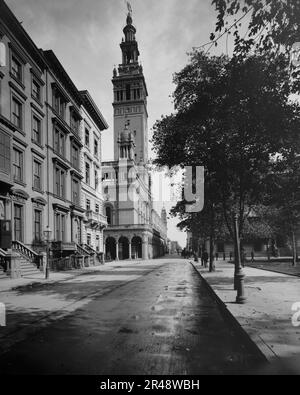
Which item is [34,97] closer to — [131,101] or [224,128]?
[224,128]

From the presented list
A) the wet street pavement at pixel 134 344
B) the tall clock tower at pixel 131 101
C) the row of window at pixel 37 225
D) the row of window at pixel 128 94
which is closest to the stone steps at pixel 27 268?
the row of window at pixel 37 225

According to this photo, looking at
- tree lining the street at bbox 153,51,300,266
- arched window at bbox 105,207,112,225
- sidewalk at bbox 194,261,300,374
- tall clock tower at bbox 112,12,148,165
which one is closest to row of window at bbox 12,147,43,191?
tree lining the street at bbox 153,51,300,266

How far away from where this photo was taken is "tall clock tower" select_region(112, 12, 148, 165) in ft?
290

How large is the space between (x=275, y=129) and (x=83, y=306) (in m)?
7.56

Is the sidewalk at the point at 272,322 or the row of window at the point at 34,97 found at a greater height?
the row of window at the point at 34,97

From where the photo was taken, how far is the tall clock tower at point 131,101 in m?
88.2

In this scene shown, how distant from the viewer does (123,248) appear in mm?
75375

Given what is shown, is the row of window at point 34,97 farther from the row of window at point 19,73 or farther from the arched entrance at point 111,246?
the arched entrance at point 111,246

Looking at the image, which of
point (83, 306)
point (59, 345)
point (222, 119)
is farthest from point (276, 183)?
point (59, 345)

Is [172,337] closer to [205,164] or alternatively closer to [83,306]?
[83,306]

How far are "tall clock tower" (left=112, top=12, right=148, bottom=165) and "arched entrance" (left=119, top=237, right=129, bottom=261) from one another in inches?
790

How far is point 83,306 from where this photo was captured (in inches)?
455

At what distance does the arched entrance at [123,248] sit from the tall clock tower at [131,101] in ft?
65.9

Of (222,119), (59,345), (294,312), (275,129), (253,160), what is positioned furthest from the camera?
(253,160)
